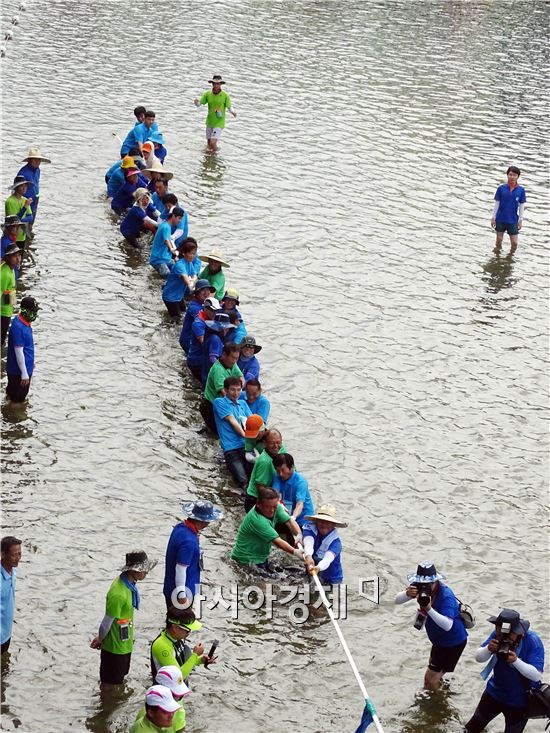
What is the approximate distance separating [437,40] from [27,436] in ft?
93.1

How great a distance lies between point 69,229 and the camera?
21.6m

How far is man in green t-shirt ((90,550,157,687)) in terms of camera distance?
33.2 ft

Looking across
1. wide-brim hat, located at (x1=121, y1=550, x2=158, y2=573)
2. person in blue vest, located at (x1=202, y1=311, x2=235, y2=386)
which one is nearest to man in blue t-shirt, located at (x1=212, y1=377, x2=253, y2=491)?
person in blue vest, located at (x1=202, y1=311, x2=235, y2=386)

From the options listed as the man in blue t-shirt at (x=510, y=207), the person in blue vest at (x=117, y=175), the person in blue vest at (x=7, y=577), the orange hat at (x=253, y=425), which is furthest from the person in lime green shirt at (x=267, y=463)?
the man in blue t-shirt at (x=510, y=207)

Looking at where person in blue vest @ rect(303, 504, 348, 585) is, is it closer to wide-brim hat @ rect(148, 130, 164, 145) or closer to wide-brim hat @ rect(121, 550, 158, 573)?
wide-brim hat @ rect(121, 550, 158, 573)

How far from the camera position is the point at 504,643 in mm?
9992

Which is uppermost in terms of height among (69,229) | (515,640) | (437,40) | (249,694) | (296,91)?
→ (437,40)

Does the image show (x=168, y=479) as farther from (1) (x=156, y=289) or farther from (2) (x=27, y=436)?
(1) (x=156, y=289)

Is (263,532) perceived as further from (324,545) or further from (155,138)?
(155,138)

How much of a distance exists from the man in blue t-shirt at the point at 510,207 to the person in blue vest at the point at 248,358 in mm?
8042

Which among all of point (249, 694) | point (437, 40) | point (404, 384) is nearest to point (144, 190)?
point (404, 384)

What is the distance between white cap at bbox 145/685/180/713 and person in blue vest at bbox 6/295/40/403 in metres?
7.17

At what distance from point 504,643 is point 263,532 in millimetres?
3165

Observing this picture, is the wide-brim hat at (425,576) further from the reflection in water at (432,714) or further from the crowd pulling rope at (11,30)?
the crowd pulling rope at (11,30)
